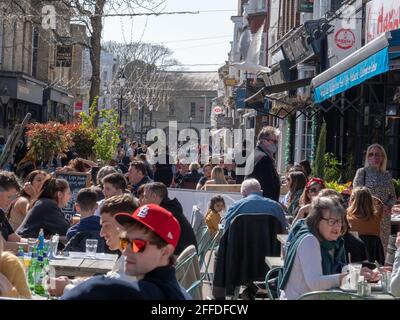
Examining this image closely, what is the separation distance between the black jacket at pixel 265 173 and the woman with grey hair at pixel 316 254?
16.6 ft

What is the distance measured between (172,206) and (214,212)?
13.8 feet

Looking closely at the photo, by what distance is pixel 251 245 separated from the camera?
10047 mm

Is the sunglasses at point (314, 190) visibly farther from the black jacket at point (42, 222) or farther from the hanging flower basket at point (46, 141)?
the hanging flower basket at point (46, 141)

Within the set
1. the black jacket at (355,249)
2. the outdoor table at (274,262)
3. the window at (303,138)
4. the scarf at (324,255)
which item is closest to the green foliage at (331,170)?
the window at (303,138)

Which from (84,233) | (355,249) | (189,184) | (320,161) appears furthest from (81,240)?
(189,184)

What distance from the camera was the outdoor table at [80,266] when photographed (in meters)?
7.54

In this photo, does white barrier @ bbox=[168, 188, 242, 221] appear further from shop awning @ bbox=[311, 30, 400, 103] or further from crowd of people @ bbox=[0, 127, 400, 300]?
shop awning @ bbox=[311, 30, 400, 103]

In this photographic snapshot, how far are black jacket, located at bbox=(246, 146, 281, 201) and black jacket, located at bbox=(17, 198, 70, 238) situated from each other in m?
3.41

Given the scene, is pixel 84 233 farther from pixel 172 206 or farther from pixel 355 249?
pixel 355 249

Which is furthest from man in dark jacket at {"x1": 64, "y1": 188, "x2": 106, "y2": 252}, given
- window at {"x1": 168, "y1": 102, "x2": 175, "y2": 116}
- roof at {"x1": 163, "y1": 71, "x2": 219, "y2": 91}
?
roof at {"x1": 163, "y1": 71, "x2": 219, "y2": 91}

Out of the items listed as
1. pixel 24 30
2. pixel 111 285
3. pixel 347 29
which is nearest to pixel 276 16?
pixel 24 30

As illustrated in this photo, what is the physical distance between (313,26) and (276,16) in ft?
54.8

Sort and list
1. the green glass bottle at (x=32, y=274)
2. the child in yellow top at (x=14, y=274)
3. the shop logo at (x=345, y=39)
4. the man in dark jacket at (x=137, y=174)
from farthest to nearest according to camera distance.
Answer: the shop logo at (x=345, y=39) < the man in dark jacket at (x=137, y=174) < the green glass bottle at (x=32, y=274) < the child in yellow top at (x=14, y=274)
